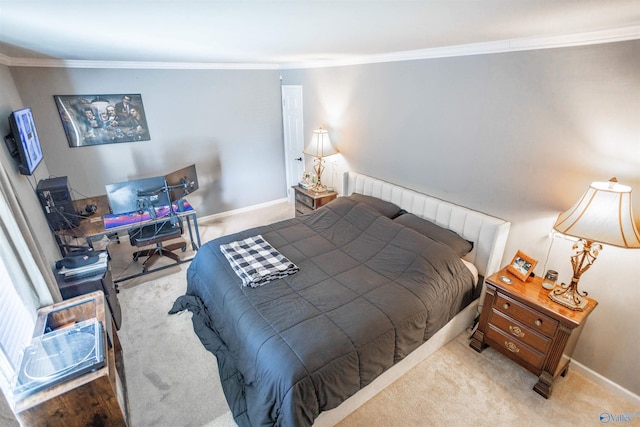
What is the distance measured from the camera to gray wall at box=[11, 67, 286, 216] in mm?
3482

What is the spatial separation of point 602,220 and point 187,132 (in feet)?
14.7

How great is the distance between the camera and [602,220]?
5.75ft

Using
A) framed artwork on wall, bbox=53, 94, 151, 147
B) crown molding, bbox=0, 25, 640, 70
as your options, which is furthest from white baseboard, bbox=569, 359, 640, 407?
framed artwork on wall, bbox=53, 94, 151, 147

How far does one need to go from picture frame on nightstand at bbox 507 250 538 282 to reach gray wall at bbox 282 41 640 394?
15 centimetres

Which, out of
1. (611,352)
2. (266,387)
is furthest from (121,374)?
(611,352)

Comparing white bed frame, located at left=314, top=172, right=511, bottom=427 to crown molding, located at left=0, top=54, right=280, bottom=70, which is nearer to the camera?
white bed frame, located at left=314, top=172, right=511, bottom=427

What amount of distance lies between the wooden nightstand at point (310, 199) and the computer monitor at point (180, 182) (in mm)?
1431

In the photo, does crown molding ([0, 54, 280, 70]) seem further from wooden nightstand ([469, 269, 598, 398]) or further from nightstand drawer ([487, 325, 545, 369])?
nightstand drawer ([487, 325, 545, 369])

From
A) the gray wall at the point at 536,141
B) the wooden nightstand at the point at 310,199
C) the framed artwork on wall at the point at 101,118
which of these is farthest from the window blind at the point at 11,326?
the gray wall at the point at 536,141

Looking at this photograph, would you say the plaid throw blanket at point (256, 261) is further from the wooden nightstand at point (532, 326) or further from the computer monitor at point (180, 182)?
the wooden nightstand at point (532, 326)

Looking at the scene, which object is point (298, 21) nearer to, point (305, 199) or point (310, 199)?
point (310, 199)

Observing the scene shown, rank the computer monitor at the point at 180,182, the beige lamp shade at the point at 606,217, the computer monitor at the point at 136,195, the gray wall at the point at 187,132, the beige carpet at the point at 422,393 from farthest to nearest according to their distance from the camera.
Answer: the gray wall at the point at 187,132 → the computer monitor at the point at 180,182 → the computer monitor at the point at 136,195 → the beige carpet at the point at 422,393 → the beige lamp shade at the point at 606,217

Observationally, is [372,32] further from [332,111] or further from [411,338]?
[332,111]

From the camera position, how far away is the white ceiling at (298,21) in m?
1.19
